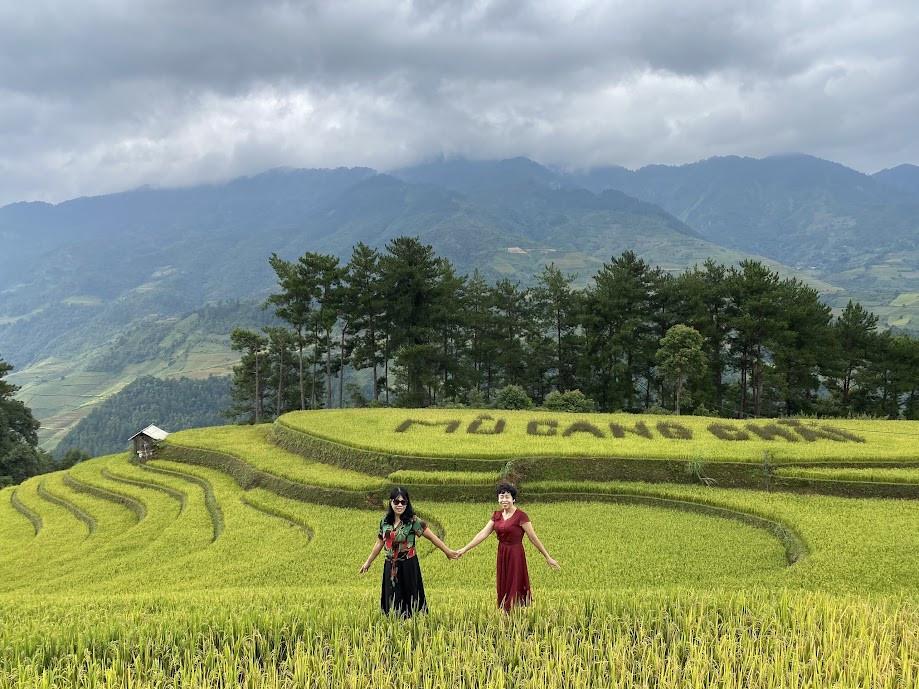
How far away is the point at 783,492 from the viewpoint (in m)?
16.7

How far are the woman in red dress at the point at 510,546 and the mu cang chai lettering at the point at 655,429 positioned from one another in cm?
1558

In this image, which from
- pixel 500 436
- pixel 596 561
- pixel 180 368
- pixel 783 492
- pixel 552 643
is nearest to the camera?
pixel 552 643

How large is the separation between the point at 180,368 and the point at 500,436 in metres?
204

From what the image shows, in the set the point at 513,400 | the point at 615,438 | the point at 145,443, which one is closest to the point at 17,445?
the point at 145,443

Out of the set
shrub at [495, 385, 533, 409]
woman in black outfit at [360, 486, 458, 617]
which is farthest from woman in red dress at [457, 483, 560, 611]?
shrub at [495, 385, 533, 409]

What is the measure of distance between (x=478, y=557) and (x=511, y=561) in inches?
264

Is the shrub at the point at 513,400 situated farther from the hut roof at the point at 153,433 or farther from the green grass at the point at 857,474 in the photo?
the hut roof at the point at 153,433

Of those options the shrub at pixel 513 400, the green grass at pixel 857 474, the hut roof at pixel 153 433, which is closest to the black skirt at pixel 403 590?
the green grass at pixel 857 474

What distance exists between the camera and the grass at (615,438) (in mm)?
18156

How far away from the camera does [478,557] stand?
12891mm

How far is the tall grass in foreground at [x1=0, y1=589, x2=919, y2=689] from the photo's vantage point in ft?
17.2

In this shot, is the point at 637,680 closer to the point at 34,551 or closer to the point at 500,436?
the point at 500,436

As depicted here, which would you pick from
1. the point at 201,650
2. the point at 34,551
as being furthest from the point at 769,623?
the point at 34,551

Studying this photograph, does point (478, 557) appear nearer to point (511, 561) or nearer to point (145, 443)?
point (511, 561)
